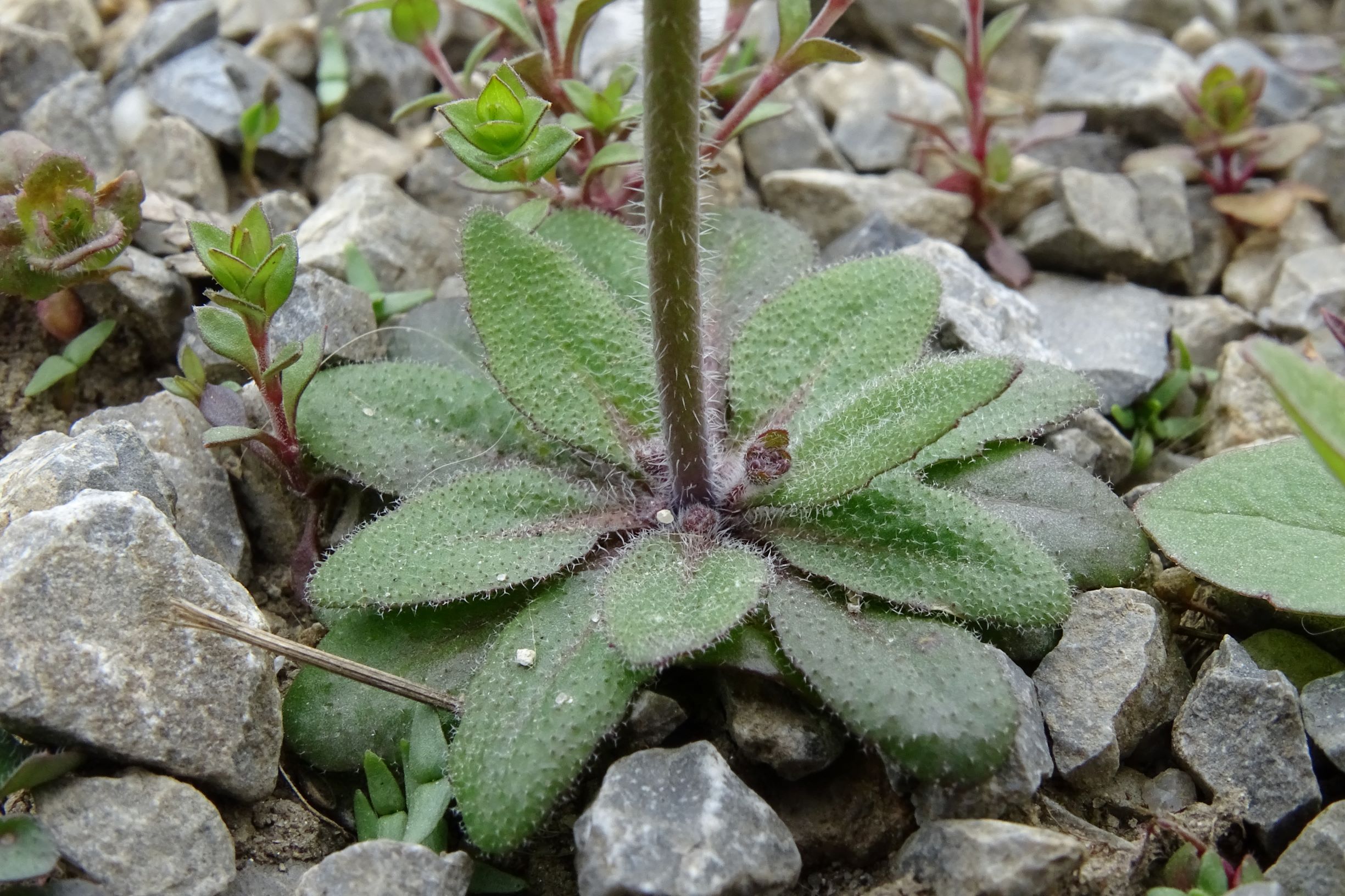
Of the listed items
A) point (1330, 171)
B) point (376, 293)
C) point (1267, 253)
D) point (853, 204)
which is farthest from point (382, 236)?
point (1330, 171)

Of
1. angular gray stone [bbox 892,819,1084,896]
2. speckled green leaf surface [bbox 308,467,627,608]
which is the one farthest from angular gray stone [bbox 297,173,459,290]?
angular gray stone [bbox 892,819,1084,896]

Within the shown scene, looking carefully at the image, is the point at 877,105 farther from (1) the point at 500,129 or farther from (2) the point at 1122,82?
(1) the point at 500,129

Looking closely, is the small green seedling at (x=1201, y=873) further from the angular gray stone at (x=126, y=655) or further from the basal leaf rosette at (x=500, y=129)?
the basal leaf rosette at (x=500, y=129)

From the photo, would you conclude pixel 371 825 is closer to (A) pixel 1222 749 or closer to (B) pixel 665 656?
(B) pixel 665 656

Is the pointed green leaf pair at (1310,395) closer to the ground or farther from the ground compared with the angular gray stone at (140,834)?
farther from the ground

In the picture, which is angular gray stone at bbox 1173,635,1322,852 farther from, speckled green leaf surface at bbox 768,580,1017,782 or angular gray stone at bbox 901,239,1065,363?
angular gray stone at bbox 901,239,1065,363

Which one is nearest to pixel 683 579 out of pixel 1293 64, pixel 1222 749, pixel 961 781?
pixel 961 781

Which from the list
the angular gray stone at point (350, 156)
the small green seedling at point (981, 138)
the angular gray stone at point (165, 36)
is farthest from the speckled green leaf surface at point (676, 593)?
the angular gray stone at point (165, 36)
